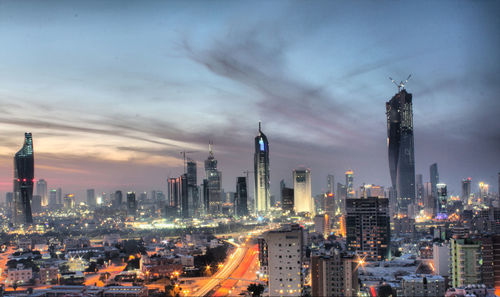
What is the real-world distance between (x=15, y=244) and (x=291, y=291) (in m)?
23.8

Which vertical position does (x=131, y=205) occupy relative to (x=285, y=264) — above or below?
below

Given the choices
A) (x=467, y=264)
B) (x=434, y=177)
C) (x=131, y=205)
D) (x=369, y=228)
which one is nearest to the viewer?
(x=467, y=264)

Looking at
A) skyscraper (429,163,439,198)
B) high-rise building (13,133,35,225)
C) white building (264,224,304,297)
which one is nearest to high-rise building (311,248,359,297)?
white building (264,224,304,297)

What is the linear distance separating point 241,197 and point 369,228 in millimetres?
30768

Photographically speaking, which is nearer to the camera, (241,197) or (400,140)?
(400,140)

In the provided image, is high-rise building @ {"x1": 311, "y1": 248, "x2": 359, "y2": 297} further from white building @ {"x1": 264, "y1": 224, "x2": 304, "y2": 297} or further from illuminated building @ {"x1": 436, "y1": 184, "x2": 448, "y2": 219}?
illuminated building @ {"x1": 436, "y1": 184, "x2": 448, "y2": 219}

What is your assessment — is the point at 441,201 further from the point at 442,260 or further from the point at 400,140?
the point at 442,260

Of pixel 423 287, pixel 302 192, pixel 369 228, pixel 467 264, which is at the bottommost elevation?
pixel 423 287

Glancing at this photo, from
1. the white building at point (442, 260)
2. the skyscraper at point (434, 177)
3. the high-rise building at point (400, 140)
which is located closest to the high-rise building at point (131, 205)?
the high-rise building at point (400, 140)

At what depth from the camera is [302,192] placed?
49.7m

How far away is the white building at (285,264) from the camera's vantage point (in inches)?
392

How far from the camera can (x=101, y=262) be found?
20031mm

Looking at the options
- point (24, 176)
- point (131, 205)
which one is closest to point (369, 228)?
point (24, 176)

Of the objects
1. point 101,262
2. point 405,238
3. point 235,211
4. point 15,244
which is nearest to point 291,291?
point 101,262
